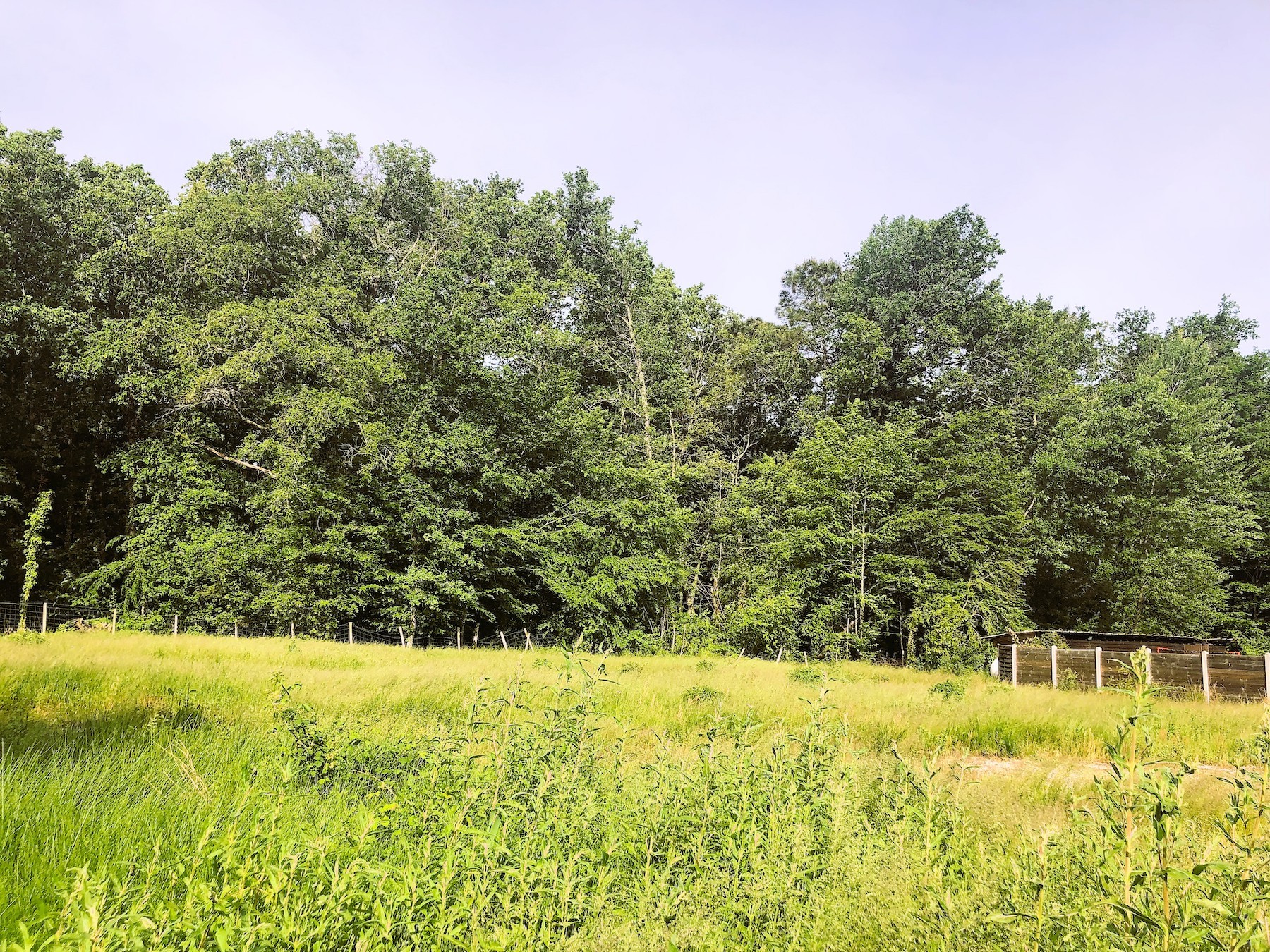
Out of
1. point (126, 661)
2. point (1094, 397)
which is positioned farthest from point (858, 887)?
point (1094, 397)

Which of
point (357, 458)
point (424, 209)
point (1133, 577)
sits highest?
point (424, 209)

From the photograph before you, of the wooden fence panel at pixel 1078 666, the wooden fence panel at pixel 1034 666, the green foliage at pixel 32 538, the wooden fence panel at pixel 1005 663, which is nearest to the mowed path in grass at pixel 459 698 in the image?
the wooden fence panel at pixel 1078 666

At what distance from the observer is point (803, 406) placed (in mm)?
35375

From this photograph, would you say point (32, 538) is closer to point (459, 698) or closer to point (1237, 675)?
point (459, 698)

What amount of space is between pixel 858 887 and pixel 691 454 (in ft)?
108

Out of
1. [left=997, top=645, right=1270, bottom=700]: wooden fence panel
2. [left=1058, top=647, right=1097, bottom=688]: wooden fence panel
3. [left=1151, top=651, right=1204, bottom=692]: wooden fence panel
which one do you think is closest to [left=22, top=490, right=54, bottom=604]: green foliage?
[left=997, top=645, right=1270, bottom=700]: wooden fence panel

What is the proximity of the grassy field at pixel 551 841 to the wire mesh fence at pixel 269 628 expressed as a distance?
56.6ft

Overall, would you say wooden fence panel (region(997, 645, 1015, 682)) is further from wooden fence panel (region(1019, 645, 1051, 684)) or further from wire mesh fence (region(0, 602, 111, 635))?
wire mesh fence (region(0, 602, 111, 635))

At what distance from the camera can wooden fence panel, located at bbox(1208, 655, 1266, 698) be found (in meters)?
15.3

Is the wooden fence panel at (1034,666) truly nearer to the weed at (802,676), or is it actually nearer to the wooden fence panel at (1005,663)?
the wooden fence panel at (1005,663)

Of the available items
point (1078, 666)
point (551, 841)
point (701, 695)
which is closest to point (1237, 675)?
point (1078, 666)

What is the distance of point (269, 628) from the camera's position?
82.2ft

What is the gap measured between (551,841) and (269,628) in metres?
25.8

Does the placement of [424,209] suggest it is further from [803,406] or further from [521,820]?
[521,820]
